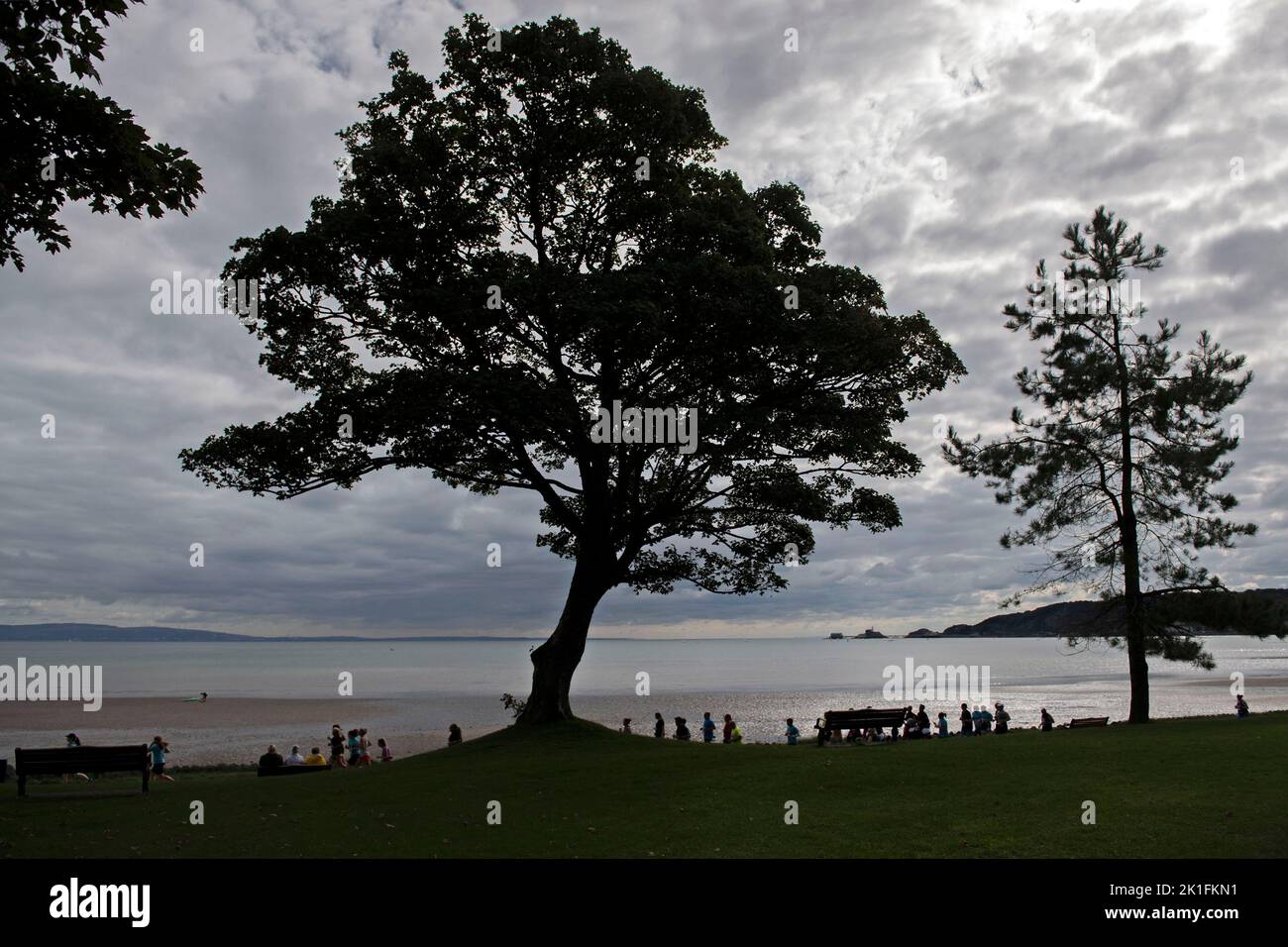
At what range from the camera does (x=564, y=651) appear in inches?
880

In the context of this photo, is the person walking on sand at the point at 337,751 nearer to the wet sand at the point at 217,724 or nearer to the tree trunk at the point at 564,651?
the wet sand at the point at 217,724

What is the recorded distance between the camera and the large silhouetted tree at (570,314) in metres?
18.6

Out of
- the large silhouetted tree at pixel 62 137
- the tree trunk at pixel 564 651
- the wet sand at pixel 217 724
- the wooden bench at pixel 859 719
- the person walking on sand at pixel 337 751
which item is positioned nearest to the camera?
the large silhouetted tree at pixel 62 137

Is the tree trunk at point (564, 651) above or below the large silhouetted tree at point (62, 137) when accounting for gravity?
below

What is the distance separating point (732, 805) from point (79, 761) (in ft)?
41.4

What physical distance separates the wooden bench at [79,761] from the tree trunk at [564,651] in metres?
8.69

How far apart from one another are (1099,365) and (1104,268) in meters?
3.12

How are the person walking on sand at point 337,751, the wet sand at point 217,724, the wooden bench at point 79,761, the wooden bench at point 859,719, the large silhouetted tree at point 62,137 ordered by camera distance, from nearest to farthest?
the large silhouetted tree at point 62,137 → the wooden bench at point 79,761 → the wooden bench at point 859,719 → the person walking on sand at point 337,751 → the wet sand at point 217,724

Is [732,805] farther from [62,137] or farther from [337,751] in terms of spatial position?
[337,751]

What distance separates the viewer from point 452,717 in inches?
2360

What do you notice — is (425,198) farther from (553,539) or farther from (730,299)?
(553,539)

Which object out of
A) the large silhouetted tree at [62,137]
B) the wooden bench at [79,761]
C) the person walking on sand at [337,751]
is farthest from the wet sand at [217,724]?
the large silhouetted tree at [62,137]

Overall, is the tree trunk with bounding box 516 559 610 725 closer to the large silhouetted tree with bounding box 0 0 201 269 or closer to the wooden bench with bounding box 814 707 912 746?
the wooden bench with bounding box 814 707 912 746

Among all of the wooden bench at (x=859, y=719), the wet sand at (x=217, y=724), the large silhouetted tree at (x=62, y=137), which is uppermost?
the large silhouetted tree at (x=62, y=137)
